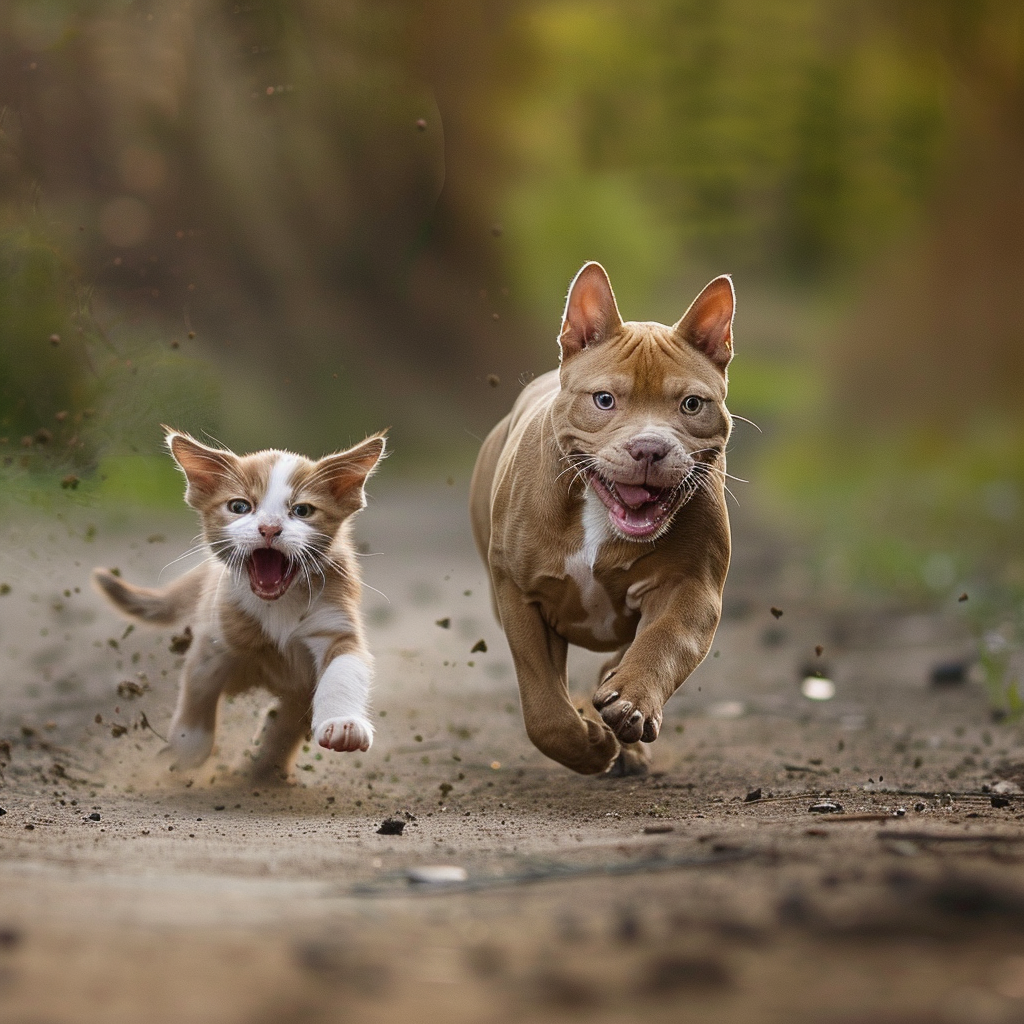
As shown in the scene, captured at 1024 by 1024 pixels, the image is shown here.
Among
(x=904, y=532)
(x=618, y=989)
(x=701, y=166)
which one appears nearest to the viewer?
(x=618, y=989)

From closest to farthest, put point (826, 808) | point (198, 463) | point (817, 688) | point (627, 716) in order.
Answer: point (627, 716) → point (826, 808) → point (198, 463) → point (817, 688)

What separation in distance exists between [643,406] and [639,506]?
0.32m

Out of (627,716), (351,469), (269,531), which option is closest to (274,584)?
(269,531)

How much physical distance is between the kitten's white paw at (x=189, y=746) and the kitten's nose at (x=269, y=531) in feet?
3.03

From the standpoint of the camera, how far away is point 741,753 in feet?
20.2

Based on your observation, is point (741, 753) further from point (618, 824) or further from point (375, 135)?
point (375, 135)

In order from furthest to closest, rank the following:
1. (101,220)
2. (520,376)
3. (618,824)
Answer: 1. (101,220)
2. (520,376)
3. (618,824)

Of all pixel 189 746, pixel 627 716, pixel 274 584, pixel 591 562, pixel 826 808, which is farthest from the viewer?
pixel 189 746

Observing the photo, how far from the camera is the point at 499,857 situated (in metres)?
3.69

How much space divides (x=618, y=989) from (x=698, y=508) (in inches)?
94.9

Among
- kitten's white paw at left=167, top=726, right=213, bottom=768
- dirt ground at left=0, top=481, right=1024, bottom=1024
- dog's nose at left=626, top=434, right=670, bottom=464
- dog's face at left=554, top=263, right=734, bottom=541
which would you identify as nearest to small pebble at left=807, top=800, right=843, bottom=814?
dirt ground at left=0, top=481, right=1024, bottom=1024

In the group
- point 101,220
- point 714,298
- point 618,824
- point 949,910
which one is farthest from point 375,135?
point 949,910

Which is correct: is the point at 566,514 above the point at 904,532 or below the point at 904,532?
below

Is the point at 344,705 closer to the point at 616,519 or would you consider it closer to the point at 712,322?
the point at 616,519
